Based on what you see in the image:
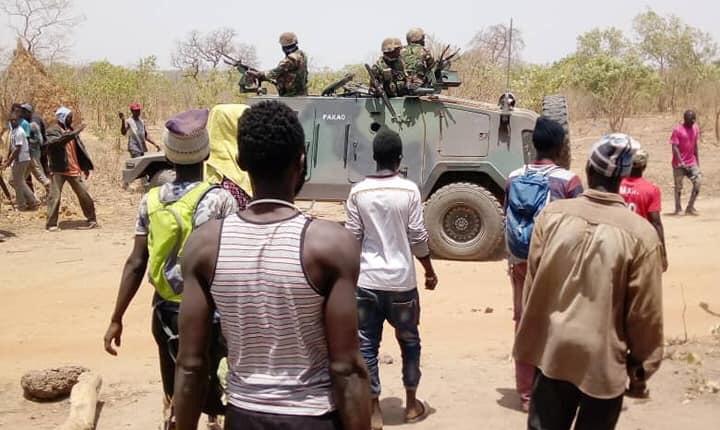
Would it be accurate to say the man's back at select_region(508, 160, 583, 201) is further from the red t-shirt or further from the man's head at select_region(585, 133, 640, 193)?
the man's head at select_region(585, 133, 640, 193)

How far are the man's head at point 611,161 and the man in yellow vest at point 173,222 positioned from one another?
1326 millimetres

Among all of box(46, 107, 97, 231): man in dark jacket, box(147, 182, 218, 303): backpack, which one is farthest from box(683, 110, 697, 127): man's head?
box(147, 182, 218, 303): backpack

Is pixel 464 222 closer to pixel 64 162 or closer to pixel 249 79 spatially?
pixel 249 79

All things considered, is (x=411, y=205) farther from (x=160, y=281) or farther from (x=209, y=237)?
(x=209, y=237)

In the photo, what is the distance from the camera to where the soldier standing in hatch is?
28.9ft

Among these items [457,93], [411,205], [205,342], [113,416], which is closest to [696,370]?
[411,205]

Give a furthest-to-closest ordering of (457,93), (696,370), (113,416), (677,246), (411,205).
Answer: (457,93) < (677,246) < (696,370) < (113,416) < (411,205)

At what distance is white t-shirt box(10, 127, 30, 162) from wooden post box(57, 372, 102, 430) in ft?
22.8

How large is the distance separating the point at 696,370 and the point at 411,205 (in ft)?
7.33

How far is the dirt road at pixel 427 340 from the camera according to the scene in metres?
4.55

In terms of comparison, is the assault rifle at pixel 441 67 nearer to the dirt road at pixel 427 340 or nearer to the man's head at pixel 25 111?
the dirt road at pixel 427 340

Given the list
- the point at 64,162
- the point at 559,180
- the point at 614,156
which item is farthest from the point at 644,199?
the point at 64,162

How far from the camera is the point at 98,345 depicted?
5918 mm

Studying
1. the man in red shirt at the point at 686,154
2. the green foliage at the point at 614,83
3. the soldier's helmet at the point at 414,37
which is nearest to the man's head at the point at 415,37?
the soldier's helmet at the point at 414,37
